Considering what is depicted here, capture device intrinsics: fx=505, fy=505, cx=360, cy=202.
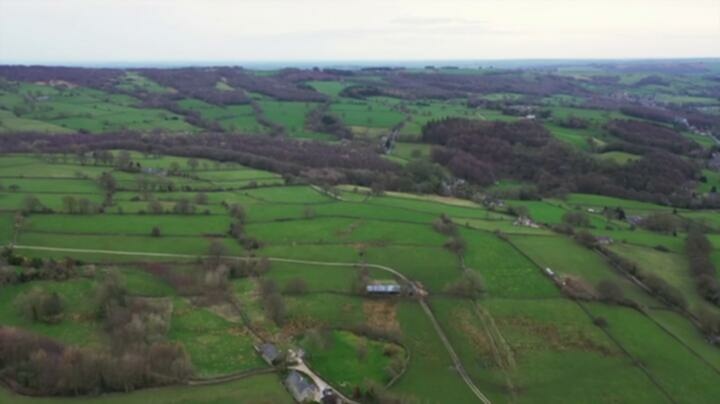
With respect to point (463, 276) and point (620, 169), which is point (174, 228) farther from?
point (620, 169)

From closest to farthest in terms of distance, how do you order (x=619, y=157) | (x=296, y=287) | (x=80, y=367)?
(x=80, y=367), (x=296, y=287), (x=619, y=157)

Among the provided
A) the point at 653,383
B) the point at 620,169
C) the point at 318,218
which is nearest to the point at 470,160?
the point at 620,169

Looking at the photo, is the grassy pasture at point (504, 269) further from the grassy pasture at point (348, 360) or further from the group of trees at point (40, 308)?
the group of trees at point (40, 308)

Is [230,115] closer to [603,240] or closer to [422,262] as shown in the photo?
[422,262]

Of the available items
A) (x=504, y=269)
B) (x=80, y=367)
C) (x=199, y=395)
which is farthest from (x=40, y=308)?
(x=504, y=269)

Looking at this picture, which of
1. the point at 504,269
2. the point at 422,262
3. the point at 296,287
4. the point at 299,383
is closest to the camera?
the point at 299,383
